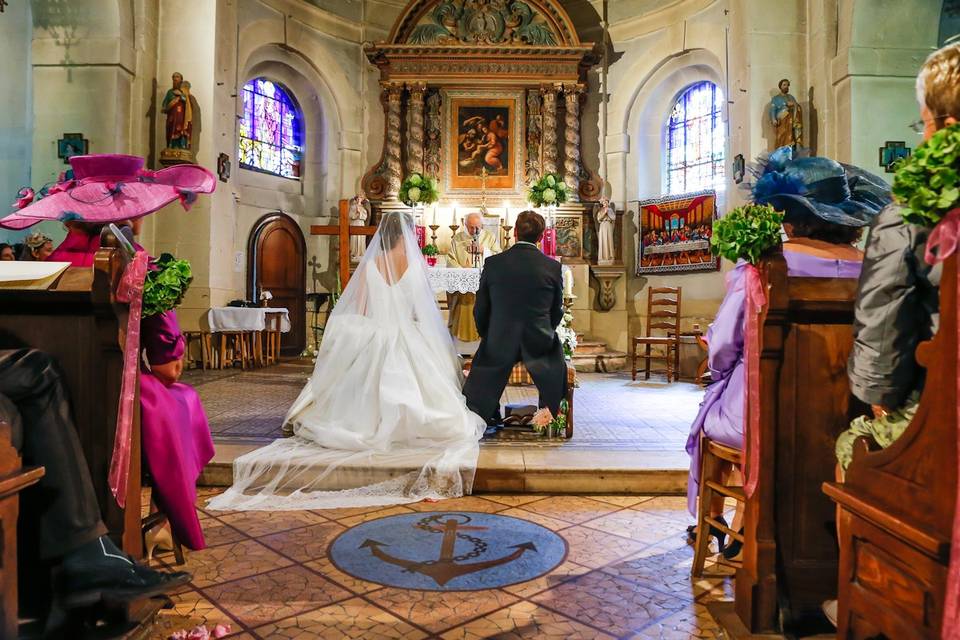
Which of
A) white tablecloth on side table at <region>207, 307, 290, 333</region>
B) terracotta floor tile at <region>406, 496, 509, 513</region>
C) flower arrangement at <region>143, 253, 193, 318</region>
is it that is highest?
flower arrangement at <region>143, 253, 193, 318</region>

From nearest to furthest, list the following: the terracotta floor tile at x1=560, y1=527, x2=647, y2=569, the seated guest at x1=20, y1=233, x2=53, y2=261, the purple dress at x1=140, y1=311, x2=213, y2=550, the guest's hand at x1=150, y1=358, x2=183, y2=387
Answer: the purple dress at x1=140, y1=311, x2=213, y2=550 → the guest's hand at x1=150, y1=358, x2=183, y2=387 → the terracotta floor tile at x1=560, y1=527, x2=647, y2=569 → the seated guest at x1=20, y1=233, x2=53, y2=261

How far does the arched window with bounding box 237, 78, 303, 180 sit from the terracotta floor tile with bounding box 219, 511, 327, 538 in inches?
326

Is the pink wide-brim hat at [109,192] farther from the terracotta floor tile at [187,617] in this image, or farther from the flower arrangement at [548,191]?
the flower arrangement at [548,191]

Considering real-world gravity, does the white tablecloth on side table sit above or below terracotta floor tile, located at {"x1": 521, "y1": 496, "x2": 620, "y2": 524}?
above

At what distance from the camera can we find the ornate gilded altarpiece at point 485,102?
1097cm

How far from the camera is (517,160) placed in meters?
11.2

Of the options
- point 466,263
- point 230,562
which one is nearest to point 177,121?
point 466,263

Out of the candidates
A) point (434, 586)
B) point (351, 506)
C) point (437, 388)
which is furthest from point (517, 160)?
point (434, 586)

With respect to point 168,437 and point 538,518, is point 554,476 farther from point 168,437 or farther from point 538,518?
point 168,437

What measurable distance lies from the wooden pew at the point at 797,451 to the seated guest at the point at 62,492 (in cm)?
187

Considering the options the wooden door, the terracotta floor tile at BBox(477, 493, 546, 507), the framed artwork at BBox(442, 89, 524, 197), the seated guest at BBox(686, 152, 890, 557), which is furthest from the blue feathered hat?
the wooden door

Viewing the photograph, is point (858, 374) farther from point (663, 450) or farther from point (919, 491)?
point (663, 450)

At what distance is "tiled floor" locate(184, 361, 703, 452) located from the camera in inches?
174

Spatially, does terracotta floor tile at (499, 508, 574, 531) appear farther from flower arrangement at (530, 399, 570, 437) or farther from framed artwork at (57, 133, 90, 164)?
framed artwork at (57, 133, 90, 164)
